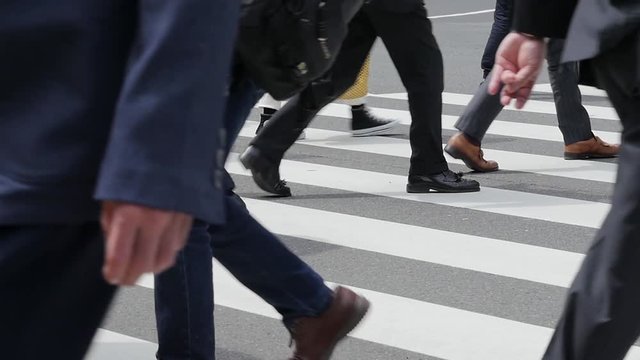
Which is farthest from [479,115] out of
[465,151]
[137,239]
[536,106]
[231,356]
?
[137,239]

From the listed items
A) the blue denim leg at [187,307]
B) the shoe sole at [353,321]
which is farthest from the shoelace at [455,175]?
the blue denim leg at [187,307]

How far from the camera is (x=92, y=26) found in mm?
1876

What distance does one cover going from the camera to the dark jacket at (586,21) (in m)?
2.67

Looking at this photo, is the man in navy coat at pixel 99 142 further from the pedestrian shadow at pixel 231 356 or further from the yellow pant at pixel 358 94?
the yellow pant at pixel 358 94

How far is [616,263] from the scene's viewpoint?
274 centimetres

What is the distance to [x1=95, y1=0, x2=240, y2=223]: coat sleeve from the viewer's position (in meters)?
1.81

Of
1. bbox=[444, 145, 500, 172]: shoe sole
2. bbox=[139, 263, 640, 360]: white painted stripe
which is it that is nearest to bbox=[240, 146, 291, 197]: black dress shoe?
bbox=[444, 145, 500, 172]: shoe sole

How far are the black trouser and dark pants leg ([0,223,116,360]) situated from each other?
425 centimetres

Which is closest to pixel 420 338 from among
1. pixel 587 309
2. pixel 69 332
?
pixel 587 309

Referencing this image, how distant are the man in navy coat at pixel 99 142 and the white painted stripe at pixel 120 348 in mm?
2177

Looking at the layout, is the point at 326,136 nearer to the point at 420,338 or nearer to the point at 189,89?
the point at 420,338

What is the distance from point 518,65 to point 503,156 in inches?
188

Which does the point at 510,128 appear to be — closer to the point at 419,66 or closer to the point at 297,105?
the point at 419,66

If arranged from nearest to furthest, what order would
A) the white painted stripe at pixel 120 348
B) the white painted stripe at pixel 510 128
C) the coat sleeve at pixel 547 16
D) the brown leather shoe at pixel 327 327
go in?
the coat sleeve at pixel 547 16
the brown leather shoe at pixel 327 327
the white painted stripe at pixel 120 348
the white painted stripe at pixel 510 128
